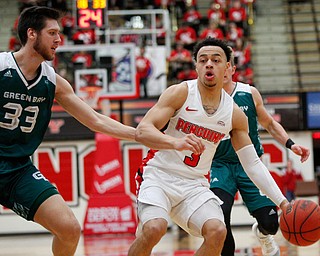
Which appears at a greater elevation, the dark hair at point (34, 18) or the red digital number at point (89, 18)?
the dark hair at point (34, 18)

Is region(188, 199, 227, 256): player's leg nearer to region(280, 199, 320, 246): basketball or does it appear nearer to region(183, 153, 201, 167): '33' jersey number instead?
region(183, 153, 201, 167): '33' jersey number

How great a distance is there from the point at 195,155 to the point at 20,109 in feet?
4.90

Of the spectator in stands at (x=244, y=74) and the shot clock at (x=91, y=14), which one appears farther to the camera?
the spectator in stands at (x=244, y=74)

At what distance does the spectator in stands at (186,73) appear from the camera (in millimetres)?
18047

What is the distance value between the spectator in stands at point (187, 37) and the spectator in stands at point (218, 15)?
81 centimetres

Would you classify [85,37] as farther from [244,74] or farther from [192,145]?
[192,145]

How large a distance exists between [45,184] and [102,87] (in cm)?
935

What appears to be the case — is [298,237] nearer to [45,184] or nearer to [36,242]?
[45,184]

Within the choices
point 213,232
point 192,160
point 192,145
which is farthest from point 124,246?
point 192,145

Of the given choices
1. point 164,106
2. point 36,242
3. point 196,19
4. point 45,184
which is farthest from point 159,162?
point 196,19

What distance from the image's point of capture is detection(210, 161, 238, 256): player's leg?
7.15 metres

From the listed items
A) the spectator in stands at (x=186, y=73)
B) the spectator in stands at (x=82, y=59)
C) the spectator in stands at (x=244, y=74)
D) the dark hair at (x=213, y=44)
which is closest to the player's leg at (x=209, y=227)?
the dark hair at (x=213, y=44)

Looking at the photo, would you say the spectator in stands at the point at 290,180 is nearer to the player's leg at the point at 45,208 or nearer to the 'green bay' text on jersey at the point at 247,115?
the 'green bay' text on jersey at the point at 247,115

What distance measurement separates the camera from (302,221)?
6105 mm
